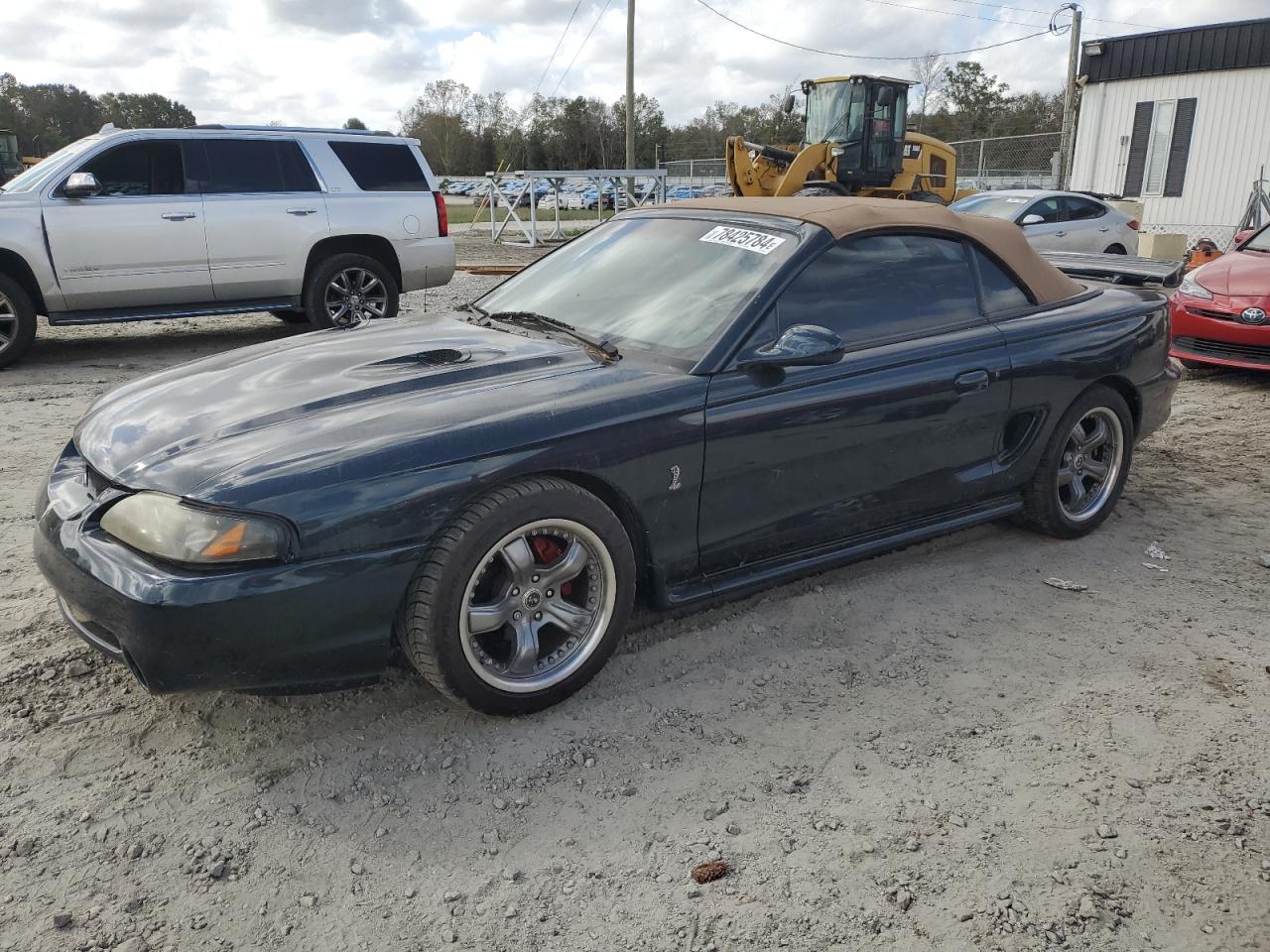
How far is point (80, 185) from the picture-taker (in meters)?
7.68

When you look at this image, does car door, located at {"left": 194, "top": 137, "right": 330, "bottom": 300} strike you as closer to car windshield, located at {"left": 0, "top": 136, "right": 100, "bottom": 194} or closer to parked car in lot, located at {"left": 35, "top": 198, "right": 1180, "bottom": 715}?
car windshield, located at {"left": 0, "top": 136, "right": 100, "bottom": 194}

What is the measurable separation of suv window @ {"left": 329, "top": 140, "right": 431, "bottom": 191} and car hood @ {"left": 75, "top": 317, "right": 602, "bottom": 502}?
19.3 feet

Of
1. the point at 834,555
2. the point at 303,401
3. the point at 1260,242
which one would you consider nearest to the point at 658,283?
the point at 834,555

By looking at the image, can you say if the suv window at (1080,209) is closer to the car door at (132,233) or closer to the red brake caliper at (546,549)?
the car door at (132,233)

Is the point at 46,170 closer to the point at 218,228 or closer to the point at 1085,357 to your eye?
the point at 218,228

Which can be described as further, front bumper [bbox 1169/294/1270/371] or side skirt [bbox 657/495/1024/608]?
front bumper [bbox 1169/294/1270/371]

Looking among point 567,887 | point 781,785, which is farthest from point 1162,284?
point 567,887

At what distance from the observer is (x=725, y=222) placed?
152 inches

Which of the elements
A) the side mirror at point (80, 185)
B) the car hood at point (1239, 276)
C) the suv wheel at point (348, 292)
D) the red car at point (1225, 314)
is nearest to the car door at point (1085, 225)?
the car hood at point (1239, 276)

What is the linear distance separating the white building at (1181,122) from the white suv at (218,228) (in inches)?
649

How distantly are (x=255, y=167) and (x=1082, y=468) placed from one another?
7327 millimetres

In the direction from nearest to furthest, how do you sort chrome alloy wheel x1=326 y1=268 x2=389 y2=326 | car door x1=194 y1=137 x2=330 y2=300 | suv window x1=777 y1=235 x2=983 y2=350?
suv window x1=777 y1=235 x2=983 y2=350
car door x1=194 y1=137 x2=330 y2=300
chrome alloy wheel x1=326 y1=268 x2=389 y2=326

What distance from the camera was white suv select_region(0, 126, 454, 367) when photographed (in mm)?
7828

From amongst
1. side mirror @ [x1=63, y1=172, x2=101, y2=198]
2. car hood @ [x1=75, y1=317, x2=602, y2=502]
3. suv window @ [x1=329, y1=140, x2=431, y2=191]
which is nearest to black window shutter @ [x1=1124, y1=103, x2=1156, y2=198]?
suv window @ [x1=329, y1=140, x2=431, y2=191]
